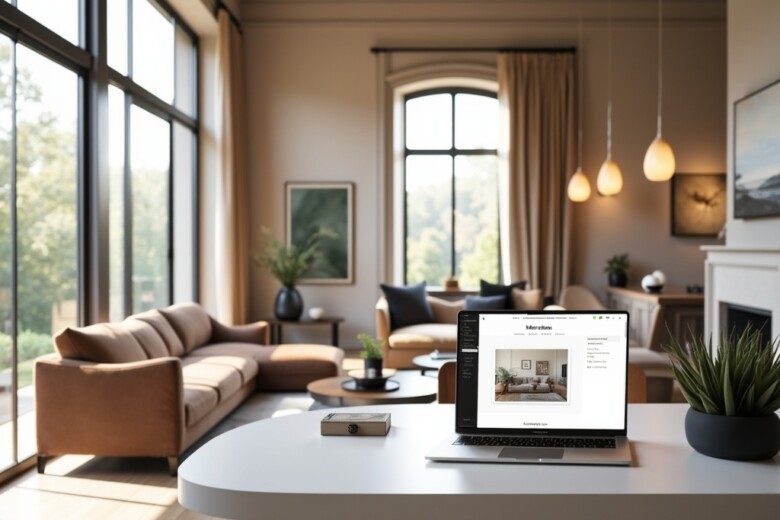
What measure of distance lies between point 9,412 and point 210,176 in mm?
4305

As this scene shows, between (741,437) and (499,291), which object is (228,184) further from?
(741,437)

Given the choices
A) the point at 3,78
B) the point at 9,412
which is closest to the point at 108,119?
the point at 3,78

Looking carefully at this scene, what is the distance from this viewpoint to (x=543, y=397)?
70.3 inches

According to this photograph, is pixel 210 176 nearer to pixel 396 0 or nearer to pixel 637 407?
pixel 396 0

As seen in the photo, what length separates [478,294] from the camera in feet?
28.3

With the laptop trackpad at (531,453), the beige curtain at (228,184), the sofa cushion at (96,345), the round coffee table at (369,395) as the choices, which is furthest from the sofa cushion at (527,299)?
the laptop trackpad at (531,453)

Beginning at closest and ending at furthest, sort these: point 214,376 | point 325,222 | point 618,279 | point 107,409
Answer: point 107,409, point 214,376, point 618,279, point 325,222

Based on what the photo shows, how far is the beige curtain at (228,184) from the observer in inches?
317

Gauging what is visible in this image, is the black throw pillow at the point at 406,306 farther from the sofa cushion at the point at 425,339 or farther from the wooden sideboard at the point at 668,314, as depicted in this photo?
the wooden sideboard at the point at 668,314

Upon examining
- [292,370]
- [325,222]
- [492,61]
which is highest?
[492,61]

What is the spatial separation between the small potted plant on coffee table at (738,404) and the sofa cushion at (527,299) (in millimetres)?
6272

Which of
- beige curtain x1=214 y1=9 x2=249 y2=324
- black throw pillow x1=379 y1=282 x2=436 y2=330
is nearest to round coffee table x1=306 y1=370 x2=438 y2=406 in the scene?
black throw pillow x1=379 y1=282 x2=436 y2=330

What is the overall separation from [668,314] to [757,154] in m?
2.00

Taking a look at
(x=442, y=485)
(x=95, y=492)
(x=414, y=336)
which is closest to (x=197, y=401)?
(x=95, y=492)
